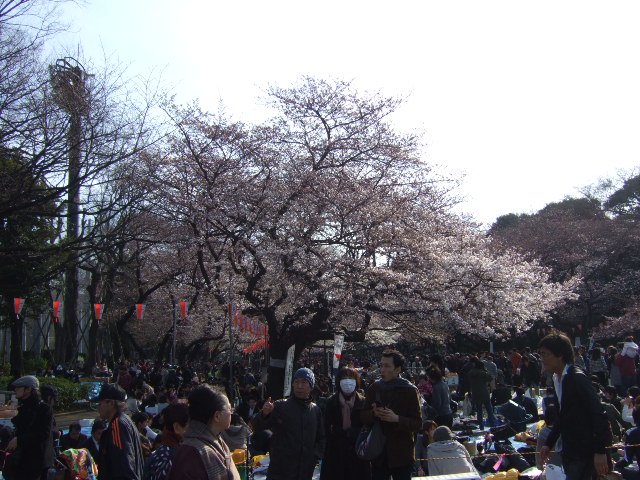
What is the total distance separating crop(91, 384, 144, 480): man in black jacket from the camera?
4016 mm

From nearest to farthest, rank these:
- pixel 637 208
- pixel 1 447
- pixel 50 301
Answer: pixel 1 447 → pixel 50 301 → pixel 637 208

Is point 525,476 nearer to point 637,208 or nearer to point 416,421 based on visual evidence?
point 416,421

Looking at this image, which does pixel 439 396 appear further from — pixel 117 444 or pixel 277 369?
pixel 277 369

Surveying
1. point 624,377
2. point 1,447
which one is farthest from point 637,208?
point 1,447

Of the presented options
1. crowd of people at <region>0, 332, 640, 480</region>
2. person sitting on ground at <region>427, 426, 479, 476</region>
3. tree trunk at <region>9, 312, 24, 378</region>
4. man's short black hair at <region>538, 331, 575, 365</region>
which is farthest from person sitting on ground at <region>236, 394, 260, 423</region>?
tree trunk at <region>9, 312, 24, 378</region>

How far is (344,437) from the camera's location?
4832 mm

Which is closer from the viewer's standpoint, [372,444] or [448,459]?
[372,444]

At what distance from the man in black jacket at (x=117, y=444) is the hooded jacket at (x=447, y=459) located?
3.20 meters

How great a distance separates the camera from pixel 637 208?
3981 centimetres

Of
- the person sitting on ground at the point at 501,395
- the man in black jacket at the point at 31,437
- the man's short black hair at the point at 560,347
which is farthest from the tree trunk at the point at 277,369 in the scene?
the man's short black hair at the point at 560,347

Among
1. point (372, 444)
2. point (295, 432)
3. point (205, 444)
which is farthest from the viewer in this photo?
point (295, 432)

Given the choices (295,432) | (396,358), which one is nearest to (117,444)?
(295,432)

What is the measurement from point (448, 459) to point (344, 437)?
6.10 feet

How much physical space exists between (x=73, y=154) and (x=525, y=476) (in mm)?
8130
